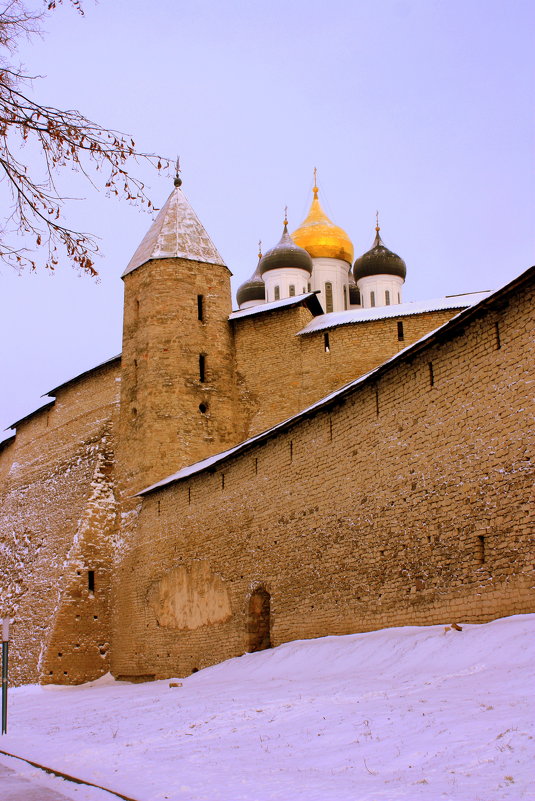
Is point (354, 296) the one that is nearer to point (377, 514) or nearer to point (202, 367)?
point (202, 367)

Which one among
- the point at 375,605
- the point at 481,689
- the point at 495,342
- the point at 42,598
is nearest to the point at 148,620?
the point at 42,598

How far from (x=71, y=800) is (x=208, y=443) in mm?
15482

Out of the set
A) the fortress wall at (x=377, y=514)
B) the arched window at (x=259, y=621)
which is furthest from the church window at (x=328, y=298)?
the arched window at (x=259, y=621)

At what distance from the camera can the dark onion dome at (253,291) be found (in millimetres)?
34750

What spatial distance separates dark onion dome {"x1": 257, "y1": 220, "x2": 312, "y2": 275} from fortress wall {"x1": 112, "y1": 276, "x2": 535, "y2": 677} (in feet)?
53.8

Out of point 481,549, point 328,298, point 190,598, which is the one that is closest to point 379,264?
point 328,298

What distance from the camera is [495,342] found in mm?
9445

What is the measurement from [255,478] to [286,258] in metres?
18.8

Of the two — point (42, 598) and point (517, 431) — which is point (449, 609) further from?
point (42, 598)

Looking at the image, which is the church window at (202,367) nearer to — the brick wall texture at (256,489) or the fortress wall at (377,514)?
the brick wall texture at (256,489)

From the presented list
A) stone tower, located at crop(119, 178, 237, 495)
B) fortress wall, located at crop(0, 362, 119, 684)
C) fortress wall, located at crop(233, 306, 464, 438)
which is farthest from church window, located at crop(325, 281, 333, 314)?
fortress wall, located at crop(0, 362, 119, 684)

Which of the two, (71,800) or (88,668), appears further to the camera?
(88,668)

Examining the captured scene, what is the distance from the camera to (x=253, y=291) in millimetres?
34938

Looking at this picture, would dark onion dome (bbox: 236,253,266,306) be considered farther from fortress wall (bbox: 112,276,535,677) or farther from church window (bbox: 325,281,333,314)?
fortress wall (bbox: 112,276,535,677)
